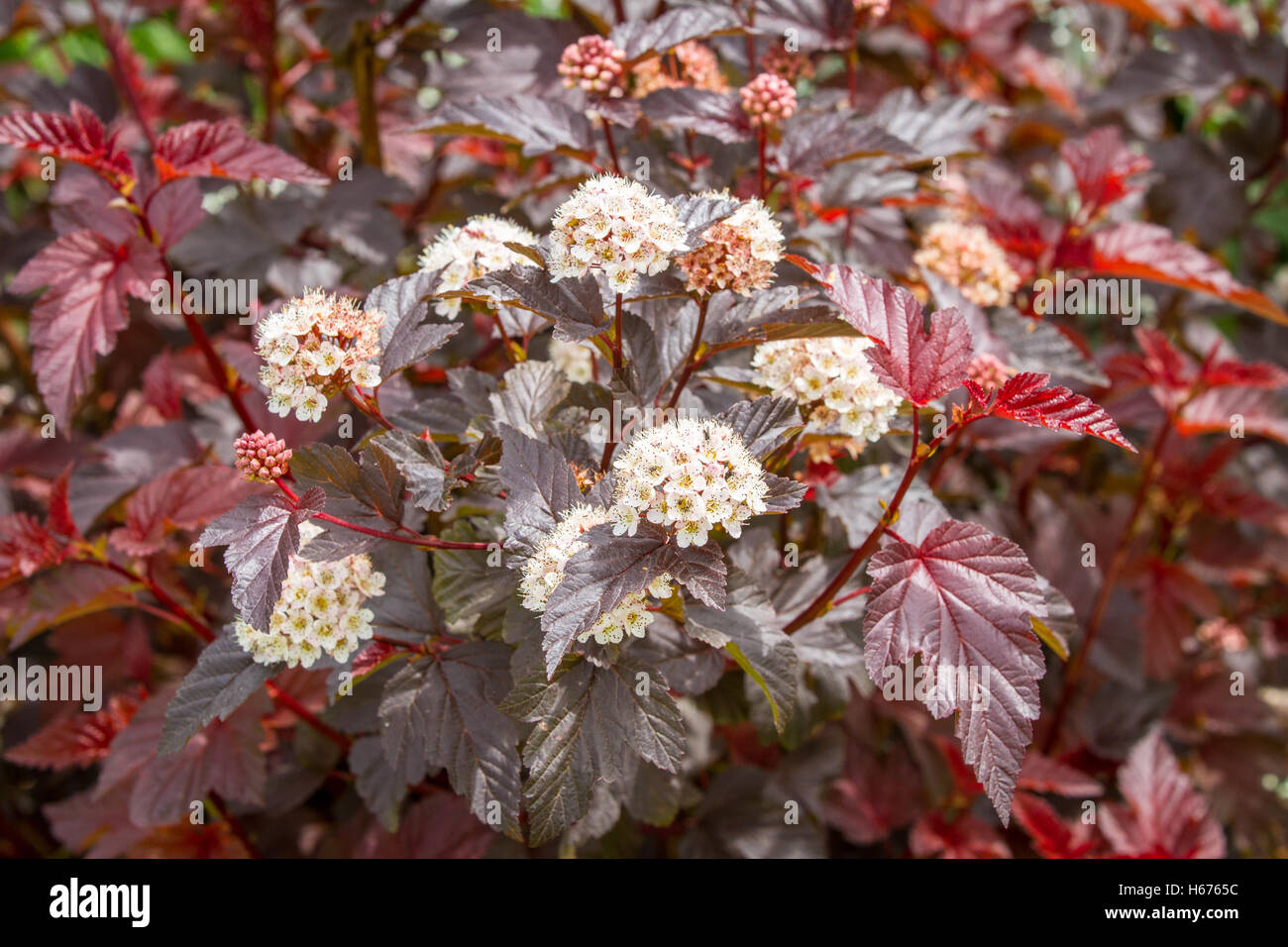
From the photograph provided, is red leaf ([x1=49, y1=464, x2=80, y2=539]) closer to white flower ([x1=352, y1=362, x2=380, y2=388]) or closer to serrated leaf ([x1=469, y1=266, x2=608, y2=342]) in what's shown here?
white flower ([x1=352, y1=362, x2=380, y2=388])

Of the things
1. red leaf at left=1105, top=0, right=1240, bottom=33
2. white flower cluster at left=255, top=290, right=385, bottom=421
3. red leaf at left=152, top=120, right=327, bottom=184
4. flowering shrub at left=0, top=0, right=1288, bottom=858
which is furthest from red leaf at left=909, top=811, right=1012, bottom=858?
red leaf at left=1105, top=0, right=1240, bottom=33

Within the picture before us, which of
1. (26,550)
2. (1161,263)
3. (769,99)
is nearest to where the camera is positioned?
(769,99)

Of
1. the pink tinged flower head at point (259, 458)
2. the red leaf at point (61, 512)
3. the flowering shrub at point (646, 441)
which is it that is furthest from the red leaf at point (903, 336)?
the red leaf at point (61, 512)

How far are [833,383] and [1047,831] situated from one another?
1135mm

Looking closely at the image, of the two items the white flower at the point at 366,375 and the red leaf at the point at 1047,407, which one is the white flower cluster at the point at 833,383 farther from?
the white flower at the point at 366,375

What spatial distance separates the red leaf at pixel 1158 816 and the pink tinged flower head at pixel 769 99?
1451 millimetres

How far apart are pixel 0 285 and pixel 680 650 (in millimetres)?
2150

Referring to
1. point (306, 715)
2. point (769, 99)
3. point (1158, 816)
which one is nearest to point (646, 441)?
point (769, 99)

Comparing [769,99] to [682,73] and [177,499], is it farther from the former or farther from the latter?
[177,499]

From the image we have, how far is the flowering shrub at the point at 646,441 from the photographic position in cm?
118

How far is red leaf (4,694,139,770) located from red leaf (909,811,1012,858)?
1525 mm

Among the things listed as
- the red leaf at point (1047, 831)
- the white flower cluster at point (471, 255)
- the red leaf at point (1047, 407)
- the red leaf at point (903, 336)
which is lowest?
the red leaf at point (1047, 831)

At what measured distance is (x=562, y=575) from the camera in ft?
3.57
